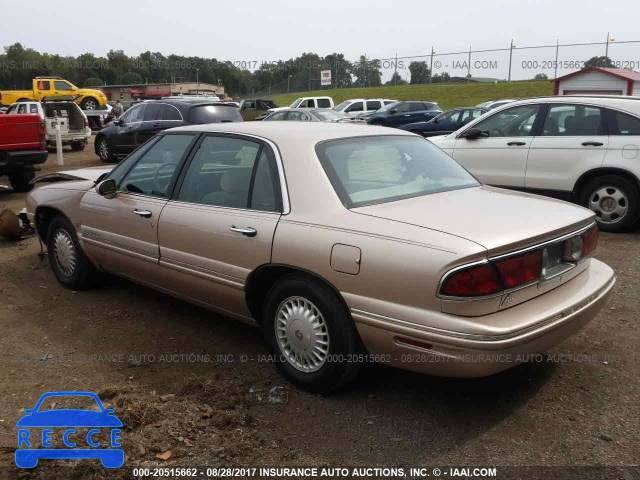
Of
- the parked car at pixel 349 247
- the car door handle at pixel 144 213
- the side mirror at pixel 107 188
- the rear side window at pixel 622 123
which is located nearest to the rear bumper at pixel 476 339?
the parked car at pixel 349 247

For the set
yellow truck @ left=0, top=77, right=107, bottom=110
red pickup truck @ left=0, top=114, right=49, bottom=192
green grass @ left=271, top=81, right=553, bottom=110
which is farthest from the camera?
green grass @ left=271, top=81, right=553, bottom=110

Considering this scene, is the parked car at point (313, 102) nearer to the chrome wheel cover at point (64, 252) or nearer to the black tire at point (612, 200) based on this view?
the black tire at point (612, 200)

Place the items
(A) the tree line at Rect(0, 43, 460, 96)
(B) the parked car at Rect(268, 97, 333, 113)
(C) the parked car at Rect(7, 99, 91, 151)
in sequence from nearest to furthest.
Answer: (C) the parked car at Rect(7, 99, 91, 151), (B) the parked car at Rect(268, 97, 333, 113), (A) the tree line at Rect(0, 43, 460, 96)

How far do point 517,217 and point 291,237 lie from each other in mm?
1242

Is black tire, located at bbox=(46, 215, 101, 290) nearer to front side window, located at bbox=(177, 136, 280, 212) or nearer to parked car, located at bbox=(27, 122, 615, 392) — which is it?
parked car, located at bbox=(27, 122, 615, 392)

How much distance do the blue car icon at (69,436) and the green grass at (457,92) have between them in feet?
114

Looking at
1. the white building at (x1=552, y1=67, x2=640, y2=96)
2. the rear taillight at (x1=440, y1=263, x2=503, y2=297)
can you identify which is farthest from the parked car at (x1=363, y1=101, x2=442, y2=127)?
the rear taillight at (x1=440, y1=263, x2=503, y2=297)

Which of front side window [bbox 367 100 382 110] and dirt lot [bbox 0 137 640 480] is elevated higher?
front side window [bbox 367 100 382 110]

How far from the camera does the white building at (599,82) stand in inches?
788

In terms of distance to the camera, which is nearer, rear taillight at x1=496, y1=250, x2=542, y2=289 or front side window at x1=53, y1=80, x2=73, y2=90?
rear taillight at x1=496, y1=250, x2=542, y2=289

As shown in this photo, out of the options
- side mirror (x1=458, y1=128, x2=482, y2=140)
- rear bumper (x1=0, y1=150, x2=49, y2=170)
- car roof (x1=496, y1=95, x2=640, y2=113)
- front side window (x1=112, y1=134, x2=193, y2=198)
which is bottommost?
rear bumper (x1=0, y1=150, x2=49, y2=170)

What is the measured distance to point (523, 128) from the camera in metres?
7.93

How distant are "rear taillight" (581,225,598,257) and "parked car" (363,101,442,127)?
19.3 m

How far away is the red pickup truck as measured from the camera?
33.4ft
